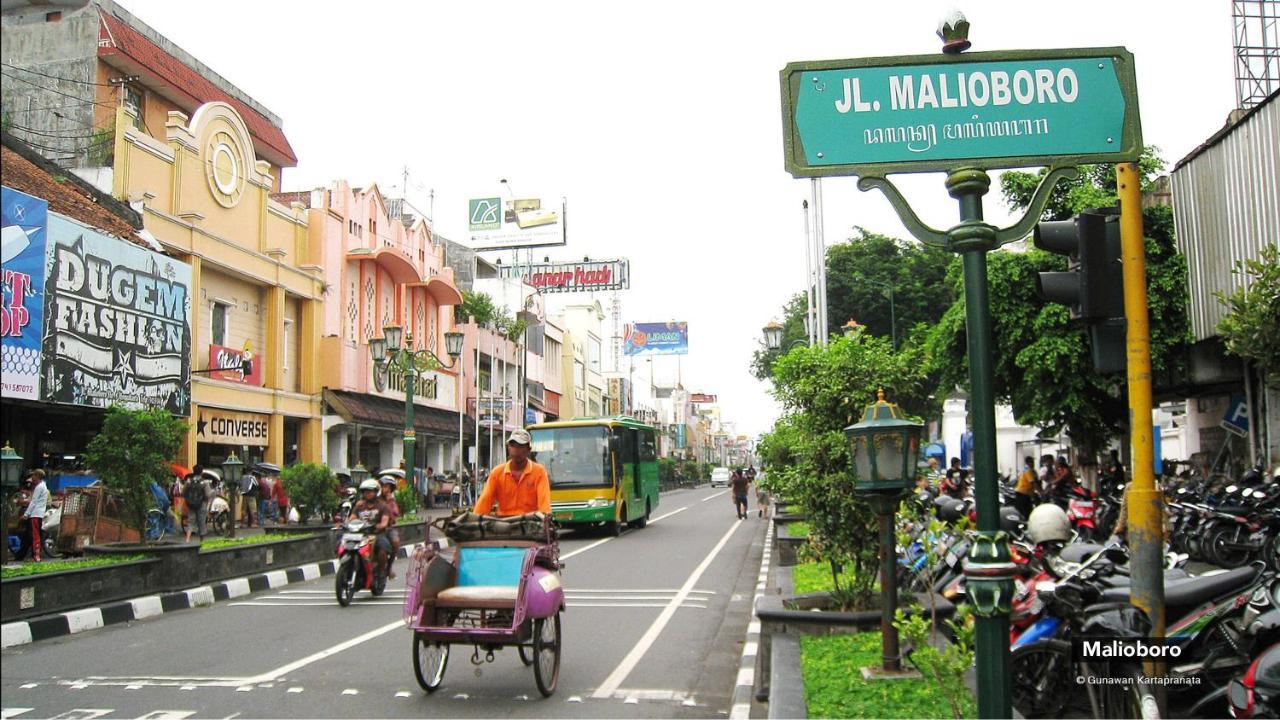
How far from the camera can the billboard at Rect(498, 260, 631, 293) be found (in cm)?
6856

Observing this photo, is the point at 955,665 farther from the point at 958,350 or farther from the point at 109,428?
the point at 958,350

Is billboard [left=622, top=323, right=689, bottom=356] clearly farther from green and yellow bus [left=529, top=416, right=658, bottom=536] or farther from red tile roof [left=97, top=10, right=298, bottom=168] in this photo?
green and yellow bus [left=529, top=416, right=658, bottom=536]

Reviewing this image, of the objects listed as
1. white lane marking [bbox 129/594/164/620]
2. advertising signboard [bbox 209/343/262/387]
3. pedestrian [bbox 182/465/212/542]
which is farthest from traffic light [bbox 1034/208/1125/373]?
advertising signboard [bbox 209/343/262/387]

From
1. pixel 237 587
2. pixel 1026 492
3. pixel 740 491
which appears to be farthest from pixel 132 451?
pixel 740 491

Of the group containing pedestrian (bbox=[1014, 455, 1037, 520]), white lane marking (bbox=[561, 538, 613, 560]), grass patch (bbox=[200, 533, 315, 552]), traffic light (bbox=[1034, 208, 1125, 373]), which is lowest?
white lane marking (bbox=[561, 538, 613, 560])

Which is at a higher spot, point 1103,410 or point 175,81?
point 175,81

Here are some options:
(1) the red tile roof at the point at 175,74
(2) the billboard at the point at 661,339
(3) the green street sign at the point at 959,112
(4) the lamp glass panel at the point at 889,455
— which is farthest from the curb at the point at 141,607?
(2) the billboard at the point at 661,339

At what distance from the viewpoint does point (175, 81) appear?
91.6ft

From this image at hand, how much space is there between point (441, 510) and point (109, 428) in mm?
22718

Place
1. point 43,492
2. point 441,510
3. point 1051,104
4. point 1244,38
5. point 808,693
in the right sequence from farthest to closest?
point 441,510 → point 1244,38 → point 43,492 → point 808,693 → point 1051,104

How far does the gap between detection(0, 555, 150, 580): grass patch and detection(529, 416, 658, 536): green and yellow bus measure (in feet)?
36.5

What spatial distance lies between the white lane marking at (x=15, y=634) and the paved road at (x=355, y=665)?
199 mm

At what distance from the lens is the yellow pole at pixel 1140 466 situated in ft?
17.2

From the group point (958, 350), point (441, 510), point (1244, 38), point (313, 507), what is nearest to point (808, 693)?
point (313, 507)
